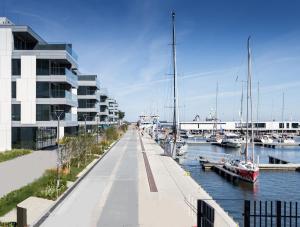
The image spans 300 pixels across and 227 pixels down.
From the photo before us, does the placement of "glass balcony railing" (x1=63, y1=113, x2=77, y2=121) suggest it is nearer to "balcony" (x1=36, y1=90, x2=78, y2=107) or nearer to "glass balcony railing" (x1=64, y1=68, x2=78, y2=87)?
"balcony" (x1=36, y1=90, x2=78, y2=107)

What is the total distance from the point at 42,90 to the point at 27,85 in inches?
73.0

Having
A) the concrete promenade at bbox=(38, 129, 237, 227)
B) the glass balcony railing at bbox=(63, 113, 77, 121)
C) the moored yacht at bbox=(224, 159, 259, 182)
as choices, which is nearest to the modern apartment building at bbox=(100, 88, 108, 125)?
the glass balcony railing at bbox=(63, 113, 77, 121)

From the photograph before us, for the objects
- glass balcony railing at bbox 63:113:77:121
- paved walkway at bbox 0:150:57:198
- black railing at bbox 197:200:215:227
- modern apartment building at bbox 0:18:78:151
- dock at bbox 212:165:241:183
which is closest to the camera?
black railing at bbox 197:200:215:227

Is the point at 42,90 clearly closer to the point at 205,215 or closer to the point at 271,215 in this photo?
the point at 205,215

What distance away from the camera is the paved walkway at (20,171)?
23988 millimetres

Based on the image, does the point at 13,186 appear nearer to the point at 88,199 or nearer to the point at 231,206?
the point at 88,199

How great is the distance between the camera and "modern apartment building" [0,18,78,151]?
1789 inches

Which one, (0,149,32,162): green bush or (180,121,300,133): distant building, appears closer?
(0,149,32,162): green bush

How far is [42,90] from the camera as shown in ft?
157

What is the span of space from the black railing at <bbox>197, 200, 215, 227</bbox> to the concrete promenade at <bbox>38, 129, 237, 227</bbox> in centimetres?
178

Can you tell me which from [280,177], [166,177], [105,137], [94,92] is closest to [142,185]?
[166,177]

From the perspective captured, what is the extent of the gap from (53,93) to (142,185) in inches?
1053

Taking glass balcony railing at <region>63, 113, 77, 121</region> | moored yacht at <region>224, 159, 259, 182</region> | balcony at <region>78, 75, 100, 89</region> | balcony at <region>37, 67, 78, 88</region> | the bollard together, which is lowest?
moored yacht at <region>224, 159, 259, 182</region>

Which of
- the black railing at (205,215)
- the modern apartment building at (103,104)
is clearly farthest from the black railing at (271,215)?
the modern apartment building at (103,104)
